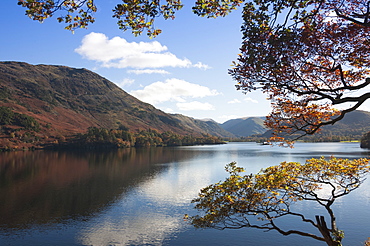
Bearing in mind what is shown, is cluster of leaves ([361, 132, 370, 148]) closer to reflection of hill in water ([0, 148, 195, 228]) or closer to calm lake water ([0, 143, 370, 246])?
calm lake water ([0, 143, 370, 246])

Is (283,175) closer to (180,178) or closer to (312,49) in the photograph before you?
(312,49)

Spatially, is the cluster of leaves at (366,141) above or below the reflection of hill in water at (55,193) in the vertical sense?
above

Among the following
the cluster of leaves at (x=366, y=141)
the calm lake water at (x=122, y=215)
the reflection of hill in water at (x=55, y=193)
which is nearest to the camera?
the calm lake water at (x=122, y=215)

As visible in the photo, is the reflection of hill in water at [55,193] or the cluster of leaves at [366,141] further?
the cluster of leaves at [366,141]

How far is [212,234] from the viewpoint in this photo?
3172cm

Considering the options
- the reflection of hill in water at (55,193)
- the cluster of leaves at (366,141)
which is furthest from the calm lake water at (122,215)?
the cluster of leaves at (366,141)

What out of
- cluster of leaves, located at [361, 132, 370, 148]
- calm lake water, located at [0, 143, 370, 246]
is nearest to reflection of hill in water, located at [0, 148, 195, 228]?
calm lake water, located at [0, 143, 370, 246]

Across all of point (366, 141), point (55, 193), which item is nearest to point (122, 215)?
point (55, 193)

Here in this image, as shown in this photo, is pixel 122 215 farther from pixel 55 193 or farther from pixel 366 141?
pixel 366 141

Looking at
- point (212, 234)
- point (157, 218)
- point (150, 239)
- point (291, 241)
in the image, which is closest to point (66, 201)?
point (157, 218)

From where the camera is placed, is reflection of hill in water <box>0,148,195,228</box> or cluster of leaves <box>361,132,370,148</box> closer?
reflection of hill in water <box>0,148,195,228</box>

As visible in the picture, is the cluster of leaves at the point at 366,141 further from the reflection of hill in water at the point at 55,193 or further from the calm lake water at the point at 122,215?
the reflection of hill in water at the point at 55,193

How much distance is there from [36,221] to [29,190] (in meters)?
22.1

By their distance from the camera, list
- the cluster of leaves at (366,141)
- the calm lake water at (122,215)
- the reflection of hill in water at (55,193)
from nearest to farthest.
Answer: the calm lake water at (122,215) < the reflection of hill in water at (55,193) < the cluster of leaves at (366,141)
